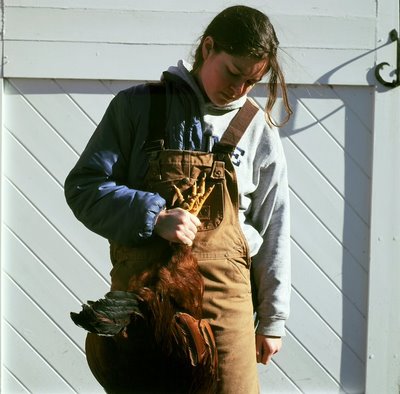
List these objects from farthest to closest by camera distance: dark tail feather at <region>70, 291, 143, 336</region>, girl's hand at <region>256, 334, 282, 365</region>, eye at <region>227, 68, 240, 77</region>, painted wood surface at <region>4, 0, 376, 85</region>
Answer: painted wood surface at <region>4, 0, 376, 85</region>, girl's hand at <region>256, 334, 282, 365</region>, eye at <region>227, 68, 240, 77</region>, dark tail feather at <region>70, 291, 143, 336</region>

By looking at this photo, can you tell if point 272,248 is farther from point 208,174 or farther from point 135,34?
point 135,34

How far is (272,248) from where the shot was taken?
2230mm

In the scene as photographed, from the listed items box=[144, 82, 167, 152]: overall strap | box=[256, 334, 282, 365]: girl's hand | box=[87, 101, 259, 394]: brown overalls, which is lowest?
box=[256, 334, 282, 365]: girl's hand

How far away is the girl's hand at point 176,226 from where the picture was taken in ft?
6.77

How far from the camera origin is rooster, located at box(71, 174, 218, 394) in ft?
6.82

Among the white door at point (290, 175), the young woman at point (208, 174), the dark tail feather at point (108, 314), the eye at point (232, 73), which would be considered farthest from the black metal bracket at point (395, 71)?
the dark tail feather at point (108, 314)

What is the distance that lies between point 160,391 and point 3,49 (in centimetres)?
126

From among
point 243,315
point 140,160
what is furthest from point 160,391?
point 140,160

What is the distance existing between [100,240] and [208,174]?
984 millimetres

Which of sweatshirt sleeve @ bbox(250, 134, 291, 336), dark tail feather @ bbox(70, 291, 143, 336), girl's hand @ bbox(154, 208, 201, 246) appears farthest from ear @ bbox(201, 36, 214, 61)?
dark tail feather @ bbox(70, 291, 143, 336)

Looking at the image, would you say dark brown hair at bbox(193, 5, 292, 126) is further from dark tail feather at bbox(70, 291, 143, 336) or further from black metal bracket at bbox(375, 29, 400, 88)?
black metal bracket at bbox(375, 29, 400, 88)

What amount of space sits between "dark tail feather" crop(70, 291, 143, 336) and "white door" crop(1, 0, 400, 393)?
988mm

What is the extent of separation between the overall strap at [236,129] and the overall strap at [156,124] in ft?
0.38

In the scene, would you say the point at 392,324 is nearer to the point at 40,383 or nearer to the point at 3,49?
the point at 40,383
